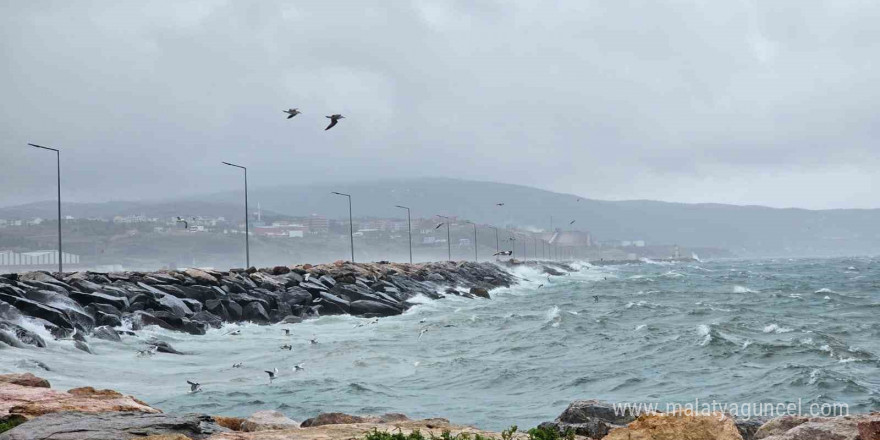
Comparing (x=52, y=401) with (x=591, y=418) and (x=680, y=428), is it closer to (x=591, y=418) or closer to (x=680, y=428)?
(x=591, y=418)

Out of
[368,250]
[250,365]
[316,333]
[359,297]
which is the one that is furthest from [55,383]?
[368,250]

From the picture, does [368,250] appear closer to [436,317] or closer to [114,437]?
[436,317]

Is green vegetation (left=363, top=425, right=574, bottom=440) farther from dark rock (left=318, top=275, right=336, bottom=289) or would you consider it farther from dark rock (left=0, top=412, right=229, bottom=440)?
dark rock (left=318, top=275, right=336, bottom=289)

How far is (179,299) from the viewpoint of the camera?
32906 millimetres

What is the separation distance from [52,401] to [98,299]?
1989 centimetres

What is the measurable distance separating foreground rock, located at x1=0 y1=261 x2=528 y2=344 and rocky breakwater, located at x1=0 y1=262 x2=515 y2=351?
27mm

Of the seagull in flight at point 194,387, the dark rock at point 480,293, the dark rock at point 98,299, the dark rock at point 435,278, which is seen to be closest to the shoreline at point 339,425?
the seagull in flight at point 194,387

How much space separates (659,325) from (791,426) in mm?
23103

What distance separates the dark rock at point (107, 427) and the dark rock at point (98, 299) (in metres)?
21.2

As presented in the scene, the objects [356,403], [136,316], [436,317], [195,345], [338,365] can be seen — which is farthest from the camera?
[436,317]

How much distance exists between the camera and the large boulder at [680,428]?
24.6 feet

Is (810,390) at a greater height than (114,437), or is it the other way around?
(114,437)

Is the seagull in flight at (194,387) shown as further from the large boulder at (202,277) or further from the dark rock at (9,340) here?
the large boulder at (202,277)

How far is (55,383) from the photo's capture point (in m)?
18.3
